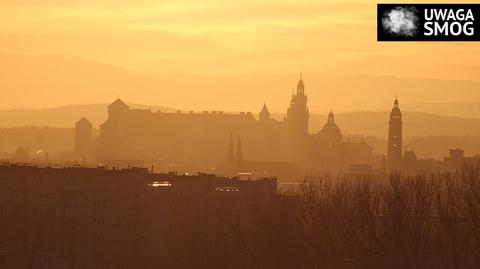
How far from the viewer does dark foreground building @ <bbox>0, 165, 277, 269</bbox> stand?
223 ft

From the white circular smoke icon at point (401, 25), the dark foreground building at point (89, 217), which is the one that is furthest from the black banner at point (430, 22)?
the dark foreground building at point (89, 217)

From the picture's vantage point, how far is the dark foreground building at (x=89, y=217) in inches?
2680

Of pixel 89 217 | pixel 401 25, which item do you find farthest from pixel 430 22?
pixel 89 217

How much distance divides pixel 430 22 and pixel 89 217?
52596 millimetres

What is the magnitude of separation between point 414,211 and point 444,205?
343 cm

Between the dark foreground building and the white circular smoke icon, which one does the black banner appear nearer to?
the white circular smoke icon

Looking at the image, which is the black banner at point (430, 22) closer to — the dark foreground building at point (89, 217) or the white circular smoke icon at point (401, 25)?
the white circular smoke icon at point (401, 25)

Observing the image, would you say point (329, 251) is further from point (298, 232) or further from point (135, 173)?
point (135, 173)

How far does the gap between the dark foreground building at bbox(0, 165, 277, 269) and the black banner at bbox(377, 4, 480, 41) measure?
43.0m

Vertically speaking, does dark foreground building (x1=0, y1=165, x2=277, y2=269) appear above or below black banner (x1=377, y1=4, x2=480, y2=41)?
below

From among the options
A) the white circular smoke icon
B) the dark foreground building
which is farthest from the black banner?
the dark foreground building

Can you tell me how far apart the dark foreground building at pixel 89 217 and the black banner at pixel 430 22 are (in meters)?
43.0

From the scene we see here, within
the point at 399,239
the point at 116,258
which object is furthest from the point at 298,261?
the point at 116,258

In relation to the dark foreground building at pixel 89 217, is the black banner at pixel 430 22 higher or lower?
higher
